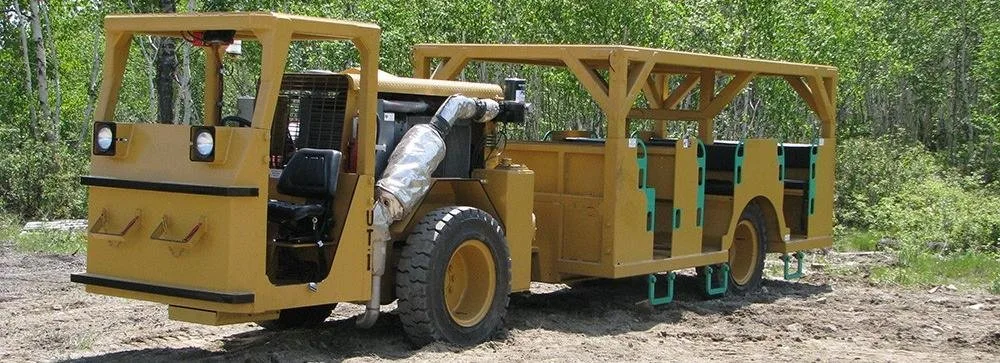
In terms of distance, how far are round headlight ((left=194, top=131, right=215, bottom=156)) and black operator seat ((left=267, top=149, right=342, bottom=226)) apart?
73cm

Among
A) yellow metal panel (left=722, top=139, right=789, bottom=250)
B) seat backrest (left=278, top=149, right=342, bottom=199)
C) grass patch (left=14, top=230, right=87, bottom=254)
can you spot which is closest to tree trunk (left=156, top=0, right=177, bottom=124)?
grass patch (left=14, top=230, right=87, bottom=254)

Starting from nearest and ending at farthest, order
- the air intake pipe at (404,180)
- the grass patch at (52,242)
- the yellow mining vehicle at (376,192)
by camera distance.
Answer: the yellow mining vehicle at (376,192) < the air intake pipe at (404,180) < the grass patch at (52,242)

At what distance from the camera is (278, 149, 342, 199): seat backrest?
8.38 meters

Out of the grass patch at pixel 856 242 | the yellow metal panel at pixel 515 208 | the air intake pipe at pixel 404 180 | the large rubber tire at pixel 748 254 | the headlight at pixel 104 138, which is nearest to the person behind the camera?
the headlight at pixel 104 138

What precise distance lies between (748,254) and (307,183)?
5.79 meters

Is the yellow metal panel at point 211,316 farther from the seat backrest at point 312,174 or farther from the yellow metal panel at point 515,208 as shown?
the yellow metal panel at point 515,208

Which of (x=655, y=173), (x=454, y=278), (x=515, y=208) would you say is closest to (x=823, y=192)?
(x=655, y=173)

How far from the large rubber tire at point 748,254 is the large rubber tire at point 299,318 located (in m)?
4.09

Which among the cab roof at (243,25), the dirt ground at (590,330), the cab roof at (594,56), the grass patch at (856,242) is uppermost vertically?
the cab roof at (594,56)

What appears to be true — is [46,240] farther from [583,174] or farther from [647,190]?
[647,190]

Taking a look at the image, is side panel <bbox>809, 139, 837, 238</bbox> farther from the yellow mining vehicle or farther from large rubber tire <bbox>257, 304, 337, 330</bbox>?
large rubber tire <bbox>257, 304, 337, 330</bbox>

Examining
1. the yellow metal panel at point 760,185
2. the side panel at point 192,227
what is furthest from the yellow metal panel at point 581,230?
the side panel at point 192,227

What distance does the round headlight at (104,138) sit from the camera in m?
8.23

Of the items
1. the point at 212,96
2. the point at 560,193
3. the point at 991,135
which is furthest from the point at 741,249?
the point at 991,135
